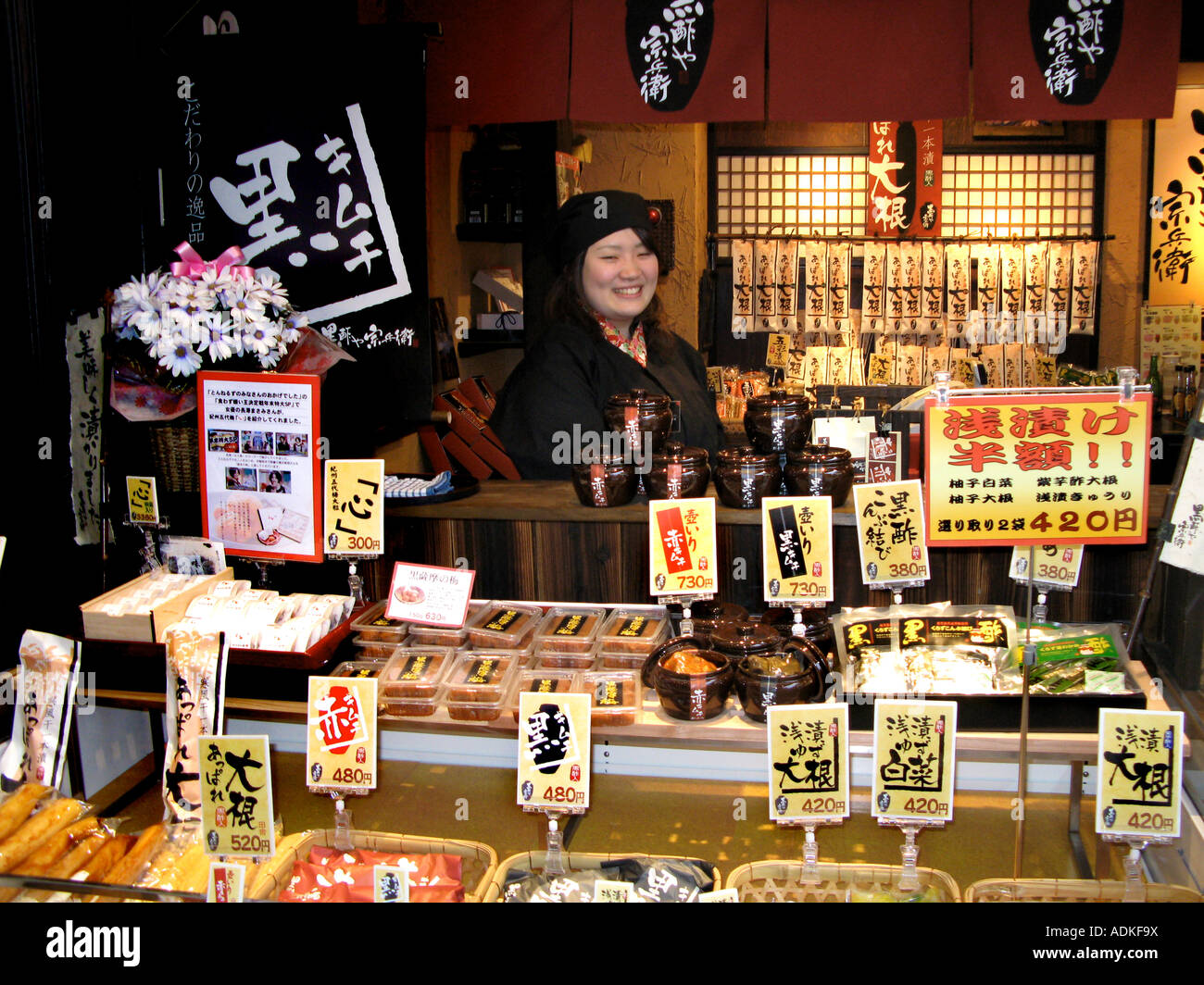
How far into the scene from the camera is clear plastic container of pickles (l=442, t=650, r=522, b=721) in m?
2.20

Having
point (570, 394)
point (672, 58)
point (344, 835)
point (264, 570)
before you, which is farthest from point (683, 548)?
point (672, 58)

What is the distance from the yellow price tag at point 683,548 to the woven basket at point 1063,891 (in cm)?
81

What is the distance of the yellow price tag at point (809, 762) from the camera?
6.30 ft

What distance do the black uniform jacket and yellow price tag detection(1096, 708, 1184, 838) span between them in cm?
198

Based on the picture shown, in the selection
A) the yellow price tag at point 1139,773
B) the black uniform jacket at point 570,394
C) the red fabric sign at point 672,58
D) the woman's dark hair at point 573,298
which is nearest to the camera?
the yellow price tag at point 1139,773

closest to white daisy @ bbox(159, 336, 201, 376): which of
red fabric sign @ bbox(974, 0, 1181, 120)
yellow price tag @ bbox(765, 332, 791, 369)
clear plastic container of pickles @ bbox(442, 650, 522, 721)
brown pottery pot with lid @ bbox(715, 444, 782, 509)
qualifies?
clear plastic container of pickles @ bbox(442, 650, 522, 721)

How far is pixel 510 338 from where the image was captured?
5.73 metres

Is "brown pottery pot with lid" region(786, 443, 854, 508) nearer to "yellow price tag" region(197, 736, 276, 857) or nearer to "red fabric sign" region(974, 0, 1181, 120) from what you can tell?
"yellow price tag" region(197, 736, 276, 857)

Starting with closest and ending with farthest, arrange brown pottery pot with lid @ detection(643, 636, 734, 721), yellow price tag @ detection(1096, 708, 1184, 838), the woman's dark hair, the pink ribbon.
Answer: yellow price tag @ detection(1096, 708, 1184, 838) < brown pottery pot with lid @ detection(643, 636, 734, 721) < the pink ribbon < the woman's dark hair

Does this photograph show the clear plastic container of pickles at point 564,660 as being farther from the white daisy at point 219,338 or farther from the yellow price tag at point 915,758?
the white daisy at point 219,338

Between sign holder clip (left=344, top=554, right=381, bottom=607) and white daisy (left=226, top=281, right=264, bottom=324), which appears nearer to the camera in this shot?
white daisy (left=226, top=281, right=264, bottom=324)

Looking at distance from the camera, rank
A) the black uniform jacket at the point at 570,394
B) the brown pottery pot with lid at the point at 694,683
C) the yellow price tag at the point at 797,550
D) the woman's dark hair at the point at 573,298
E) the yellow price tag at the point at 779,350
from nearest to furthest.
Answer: the brown pottery pot with lid at the point at 694,683 < the yellow price tag at the point at 797,550 < the black uniform jacket at the point at 570,394 < the woman's dark hair at the point at 573,298 < the yellow price tag at the point at 779,350

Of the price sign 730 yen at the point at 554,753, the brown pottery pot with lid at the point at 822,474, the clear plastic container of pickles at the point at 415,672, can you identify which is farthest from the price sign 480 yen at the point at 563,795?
the brown pottery pot with lid at the point at 822,474
